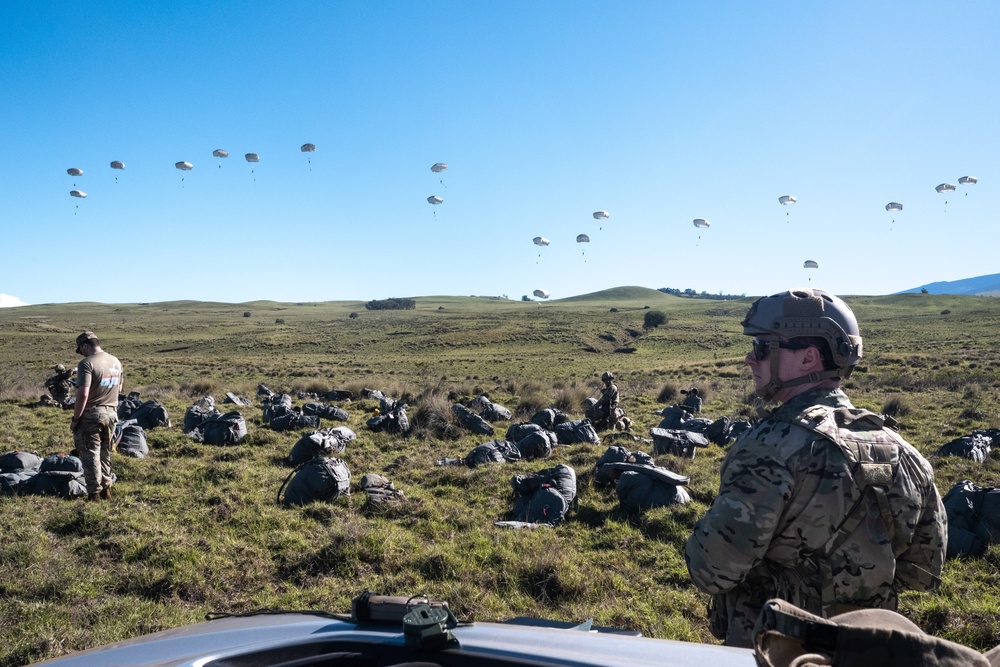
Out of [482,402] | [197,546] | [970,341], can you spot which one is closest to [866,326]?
[970,341]

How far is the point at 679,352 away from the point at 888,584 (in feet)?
181

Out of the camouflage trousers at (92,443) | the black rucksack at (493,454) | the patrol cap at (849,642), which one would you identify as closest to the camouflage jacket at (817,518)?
the patrol cap at (849,642)

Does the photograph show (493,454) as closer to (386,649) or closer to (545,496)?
(545,496)

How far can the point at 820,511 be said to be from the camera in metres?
2.46

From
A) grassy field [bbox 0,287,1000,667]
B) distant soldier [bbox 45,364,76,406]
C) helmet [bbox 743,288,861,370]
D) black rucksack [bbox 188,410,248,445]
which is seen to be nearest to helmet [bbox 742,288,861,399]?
helmet [bbox 743,288,861,370]

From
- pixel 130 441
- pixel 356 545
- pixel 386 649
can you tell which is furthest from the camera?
pixel 130 441

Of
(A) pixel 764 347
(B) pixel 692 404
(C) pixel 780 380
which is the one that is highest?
(A) pixel 764 347

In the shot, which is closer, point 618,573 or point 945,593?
point 945,593

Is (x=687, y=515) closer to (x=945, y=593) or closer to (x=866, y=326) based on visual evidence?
(x=945, y=593)

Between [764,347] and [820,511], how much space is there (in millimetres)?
845

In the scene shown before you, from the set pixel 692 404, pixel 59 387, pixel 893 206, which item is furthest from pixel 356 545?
pixel 893 206

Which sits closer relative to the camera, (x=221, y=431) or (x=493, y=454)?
(x=493, y=454)

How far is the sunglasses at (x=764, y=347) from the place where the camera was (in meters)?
2.83

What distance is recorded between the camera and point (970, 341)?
4700 cm
